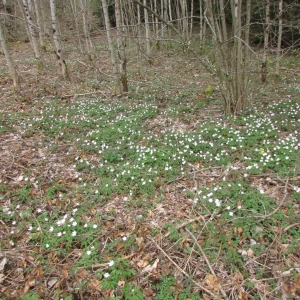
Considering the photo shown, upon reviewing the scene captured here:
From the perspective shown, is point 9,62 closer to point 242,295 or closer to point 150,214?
point 150,214

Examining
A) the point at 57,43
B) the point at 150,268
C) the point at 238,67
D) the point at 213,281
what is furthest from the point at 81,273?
the point at 57,43

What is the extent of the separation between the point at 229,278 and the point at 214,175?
2.12 m

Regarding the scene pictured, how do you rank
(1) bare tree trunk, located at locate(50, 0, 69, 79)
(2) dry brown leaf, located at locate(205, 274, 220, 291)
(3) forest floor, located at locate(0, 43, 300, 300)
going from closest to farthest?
(2) dry brown leaf, located at locate(205, 274, 220, 291) → (3) forest floor, located at locate(0, 43, 300, 300) → (1) bare tree trunk, located at locate(50, 0, 69, 79)

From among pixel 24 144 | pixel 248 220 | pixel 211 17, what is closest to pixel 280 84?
pixel 211 17

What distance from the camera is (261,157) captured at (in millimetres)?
4805

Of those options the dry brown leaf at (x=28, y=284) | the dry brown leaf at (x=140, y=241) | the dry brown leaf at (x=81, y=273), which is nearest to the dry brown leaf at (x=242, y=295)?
the dry brown leaf at (x=140, y=241)

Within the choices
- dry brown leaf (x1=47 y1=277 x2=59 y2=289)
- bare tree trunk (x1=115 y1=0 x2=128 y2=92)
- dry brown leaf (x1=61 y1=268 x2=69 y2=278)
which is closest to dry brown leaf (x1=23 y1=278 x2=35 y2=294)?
dry brown leaf (x1=47 y1=277 x2=59 y2=289)

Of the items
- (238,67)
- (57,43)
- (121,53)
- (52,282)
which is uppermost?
(57,43)

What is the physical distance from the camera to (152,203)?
4262 millimetres

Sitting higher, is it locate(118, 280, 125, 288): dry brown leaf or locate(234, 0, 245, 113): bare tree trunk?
locate(234, 0, 245, 113): bare tree trunk

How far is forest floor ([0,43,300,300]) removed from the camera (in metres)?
3.05

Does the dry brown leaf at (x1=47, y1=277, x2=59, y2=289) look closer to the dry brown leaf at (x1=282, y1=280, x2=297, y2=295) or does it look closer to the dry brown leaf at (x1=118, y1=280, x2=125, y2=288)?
the dry brown leaf at (x1=118, y1=280, x2=125, y2=288)

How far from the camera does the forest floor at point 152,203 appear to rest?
10.00 ft

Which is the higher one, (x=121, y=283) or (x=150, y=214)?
(x=150, y=214)
